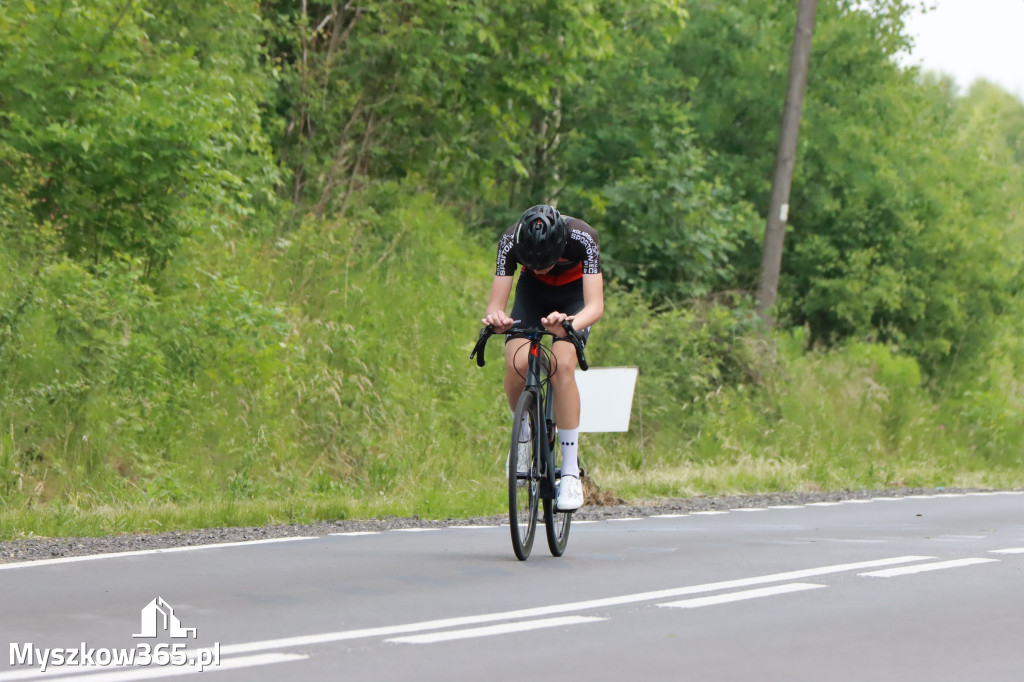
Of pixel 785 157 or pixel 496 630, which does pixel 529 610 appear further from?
pixel 785 157

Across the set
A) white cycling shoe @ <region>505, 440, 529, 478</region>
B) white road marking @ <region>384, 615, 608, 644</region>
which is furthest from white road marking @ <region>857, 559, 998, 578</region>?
white road marking @ <region>384, 615, 608, 644</region>

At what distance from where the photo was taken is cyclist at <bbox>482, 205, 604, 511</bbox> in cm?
819

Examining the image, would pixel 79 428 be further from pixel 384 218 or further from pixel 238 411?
pixel 384 218

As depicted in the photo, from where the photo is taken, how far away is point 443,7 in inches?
834

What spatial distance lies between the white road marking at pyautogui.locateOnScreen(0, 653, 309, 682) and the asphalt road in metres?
0.02

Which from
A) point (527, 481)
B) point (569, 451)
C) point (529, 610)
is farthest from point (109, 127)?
point (529, 610)

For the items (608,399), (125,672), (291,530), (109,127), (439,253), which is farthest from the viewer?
(439,253)

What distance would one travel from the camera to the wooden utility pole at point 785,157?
937 inches

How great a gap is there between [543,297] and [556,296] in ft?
0.27

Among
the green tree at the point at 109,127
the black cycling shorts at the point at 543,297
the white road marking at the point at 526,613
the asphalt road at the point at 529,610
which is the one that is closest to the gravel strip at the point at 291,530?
the asphalt road at the point at 529,610

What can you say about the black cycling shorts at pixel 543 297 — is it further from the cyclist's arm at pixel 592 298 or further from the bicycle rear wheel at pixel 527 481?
the bicycle rear wheel at pixel 527 481

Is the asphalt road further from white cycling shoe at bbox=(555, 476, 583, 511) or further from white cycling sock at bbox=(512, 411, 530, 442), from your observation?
white cycling sock at bbox=(512, 411, 530, 442)

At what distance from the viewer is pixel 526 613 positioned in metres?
6.74

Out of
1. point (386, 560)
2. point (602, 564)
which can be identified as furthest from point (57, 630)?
point (602, 564)
